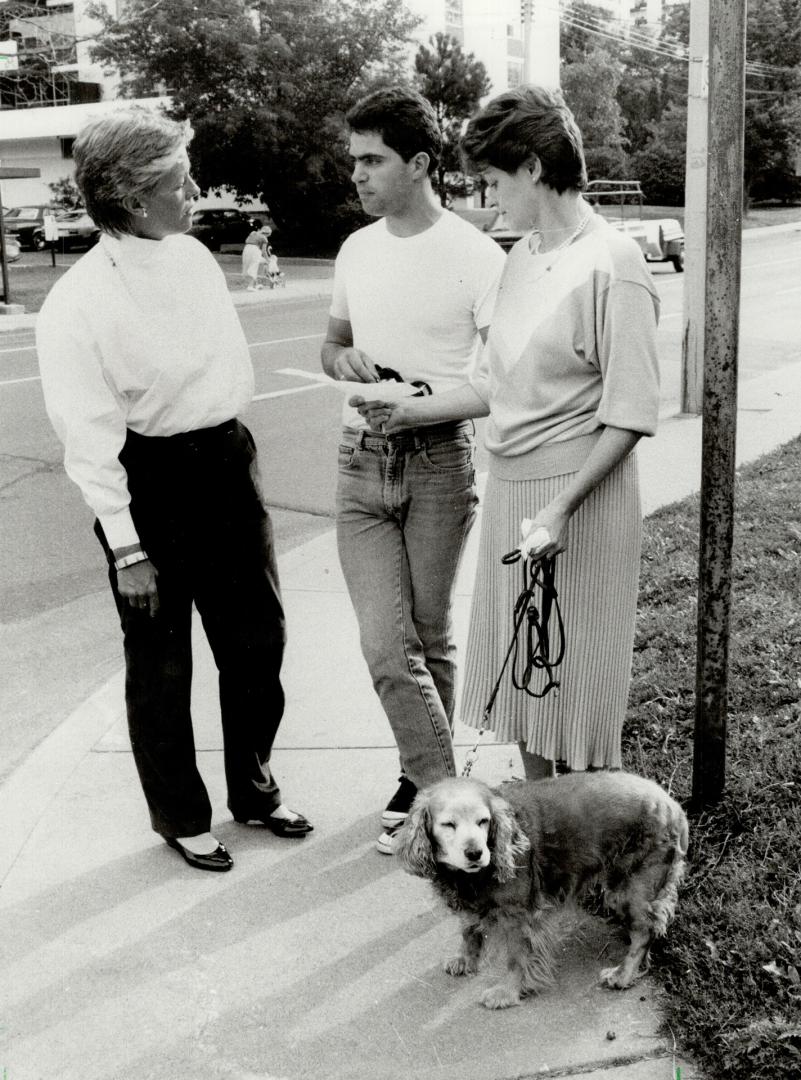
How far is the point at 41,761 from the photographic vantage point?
4277mm

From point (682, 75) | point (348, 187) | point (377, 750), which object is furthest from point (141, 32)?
point (377, 750)

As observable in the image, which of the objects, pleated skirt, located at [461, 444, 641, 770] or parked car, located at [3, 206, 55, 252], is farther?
parked car, located at [3, 206, 55, 252]

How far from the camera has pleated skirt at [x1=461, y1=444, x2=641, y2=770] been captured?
3025 mm

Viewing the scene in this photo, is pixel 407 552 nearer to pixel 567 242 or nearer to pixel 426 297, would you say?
pixel 426 297

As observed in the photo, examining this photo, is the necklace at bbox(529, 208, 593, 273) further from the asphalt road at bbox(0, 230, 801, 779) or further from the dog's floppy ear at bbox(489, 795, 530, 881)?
the asphalt road at bbox(0, 230, 801, 779)

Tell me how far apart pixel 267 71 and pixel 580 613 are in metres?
38.7

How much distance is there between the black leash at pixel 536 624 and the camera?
9.92 ft

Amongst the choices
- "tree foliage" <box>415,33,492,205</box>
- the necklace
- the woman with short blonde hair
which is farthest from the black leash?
"tree foliage" <box>415,33,492,205</box>

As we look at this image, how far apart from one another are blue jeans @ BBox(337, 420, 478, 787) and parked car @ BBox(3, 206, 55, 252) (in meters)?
39.2

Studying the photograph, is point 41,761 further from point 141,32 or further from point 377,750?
point 141,32

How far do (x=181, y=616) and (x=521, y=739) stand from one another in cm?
102

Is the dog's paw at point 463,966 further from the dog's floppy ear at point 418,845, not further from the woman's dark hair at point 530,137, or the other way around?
the woman's dark hair at point 530,137

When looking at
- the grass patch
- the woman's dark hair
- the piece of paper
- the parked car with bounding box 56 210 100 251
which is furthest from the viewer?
the parked car with bounding box 56 210 100 251

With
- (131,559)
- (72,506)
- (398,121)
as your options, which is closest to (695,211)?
(72,506)
